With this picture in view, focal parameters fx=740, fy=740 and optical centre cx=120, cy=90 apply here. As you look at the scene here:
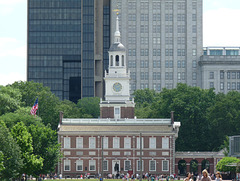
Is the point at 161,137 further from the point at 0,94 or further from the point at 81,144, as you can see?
the point at 0,94

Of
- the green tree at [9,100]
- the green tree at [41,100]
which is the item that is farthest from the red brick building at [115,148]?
the green tree at [41,100]

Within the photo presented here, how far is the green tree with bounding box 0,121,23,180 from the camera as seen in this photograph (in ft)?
282

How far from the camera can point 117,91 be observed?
135m

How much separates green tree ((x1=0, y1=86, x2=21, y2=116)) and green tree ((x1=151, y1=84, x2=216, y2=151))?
2848cm

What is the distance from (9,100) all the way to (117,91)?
856 inches

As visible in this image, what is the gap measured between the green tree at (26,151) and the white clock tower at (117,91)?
37.4 metres

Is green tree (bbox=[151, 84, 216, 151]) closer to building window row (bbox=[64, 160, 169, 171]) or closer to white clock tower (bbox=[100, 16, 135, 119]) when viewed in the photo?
white clock tower (bbox=[100, 16, 135, 119])

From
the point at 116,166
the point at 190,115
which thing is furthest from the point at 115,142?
the point at 190,115

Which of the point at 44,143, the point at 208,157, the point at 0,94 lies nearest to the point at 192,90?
the point at 208,157

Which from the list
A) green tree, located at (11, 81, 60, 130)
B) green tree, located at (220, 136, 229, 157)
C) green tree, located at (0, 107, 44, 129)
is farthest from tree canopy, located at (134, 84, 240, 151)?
green tree, located at (0, 107, 44, 129)

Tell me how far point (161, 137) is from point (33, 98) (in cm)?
3836

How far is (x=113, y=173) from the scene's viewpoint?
127m

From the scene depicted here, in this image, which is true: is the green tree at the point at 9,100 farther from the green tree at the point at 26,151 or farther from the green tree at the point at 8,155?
the green tree at the point at 8,155

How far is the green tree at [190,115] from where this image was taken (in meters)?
144
